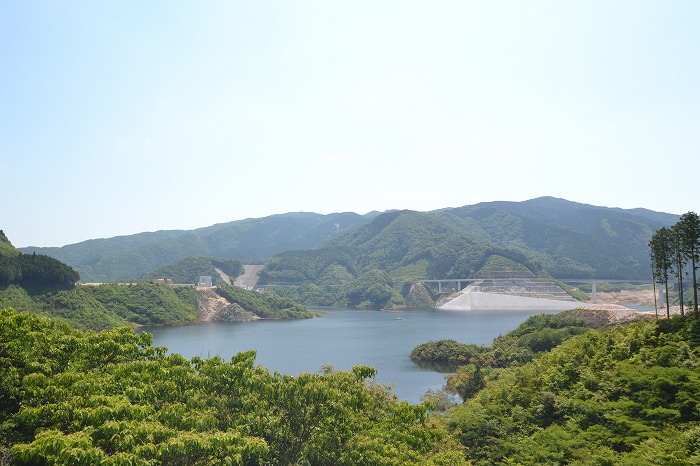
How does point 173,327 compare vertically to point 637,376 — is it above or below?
below

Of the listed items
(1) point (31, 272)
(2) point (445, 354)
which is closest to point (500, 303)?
(2) point (445, 354)

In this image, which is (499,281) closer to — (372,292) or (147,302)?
(372,292)

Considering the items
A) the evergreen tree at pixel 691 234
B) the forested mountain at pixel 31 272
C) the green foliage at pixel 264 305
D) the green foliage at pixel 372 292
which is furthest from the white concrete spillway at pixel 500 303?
the forested mountain at pixel 31 272

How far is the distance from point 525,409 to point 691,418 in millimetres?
8019

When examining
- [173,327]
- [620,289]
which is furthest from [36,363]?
[620,289]

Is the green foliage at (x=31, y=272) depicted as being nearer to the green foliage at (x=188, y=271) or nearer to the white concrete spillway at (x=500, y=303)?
the green foliage at (x=188, y=271)

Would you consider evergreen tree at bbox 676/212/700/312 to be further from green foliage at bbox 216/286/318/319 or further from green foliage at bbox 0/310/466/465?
green foliage at bbox 216/286/318/319

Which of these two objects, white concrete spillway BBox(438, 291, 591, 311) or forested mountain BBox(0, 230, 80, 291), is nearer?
forested mountain BBox(0, 230, 80, 291)

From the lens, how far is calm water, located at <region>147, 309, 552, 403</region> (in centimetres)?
5397

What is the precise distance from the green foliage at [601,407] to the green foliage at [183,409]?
4.84 meters

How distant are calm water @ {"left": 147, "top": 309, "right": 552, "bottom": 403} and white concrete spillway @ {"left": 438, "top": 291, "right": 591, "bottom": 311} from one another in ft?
31.1

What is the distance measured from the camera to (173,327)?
10588 cm

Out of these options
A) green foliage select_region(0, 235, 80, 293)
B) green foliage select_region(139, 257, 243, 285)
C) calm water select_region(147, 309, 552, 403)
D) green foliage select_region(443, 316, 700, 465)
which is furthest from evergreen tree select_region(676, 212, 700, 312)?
green foliage select_region(139, 257, 243, 285)

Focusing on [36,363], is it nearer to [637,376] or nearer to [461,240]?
[637,376]
